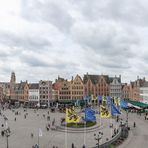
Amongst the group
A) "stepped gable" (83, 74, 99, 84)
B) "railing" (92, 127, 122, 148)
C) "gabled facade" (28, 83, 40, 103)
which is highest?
"stepped gable" (83, 74, 99, 84)

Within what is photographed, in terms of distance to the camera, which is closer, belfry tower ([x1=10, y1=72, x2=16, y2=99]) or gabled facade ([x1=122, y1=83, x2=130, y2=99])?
gabled facade ([x1=122, y1=83, x2=130, y2=99])

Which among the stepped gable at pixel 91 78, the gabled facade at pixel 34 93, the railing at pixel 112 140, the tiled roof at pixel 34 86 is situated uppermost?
the stepped gable at pixel 91 78

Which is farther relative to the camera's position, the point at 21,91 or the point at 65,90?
the point at 21,91

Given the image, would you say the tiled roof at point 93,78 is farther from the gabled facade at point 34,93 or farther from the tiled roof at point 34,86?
the tiled roof at point 34,86

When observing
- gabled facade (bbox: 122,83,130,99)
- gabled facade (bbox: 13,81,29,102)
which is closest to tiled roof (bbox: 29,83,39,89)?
gabled facade (bbox: 13,81,29,102)

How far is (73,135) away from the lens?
2000 inches

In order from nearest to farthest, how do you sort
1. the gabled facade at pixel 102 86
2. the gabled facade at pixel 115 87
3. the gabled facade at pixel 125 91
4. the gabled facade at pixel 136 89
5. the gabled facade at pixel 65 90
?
the gabled facade at pixel 136 89
the gabled facade at pixel 65 90
the gabled facade at pixel 102 86
the gabled facade at pixel 115 87
the gabled facade at pixel 125 91

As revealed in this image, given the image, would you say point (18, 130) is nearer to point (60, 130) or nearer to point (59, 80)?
point (60, 130)

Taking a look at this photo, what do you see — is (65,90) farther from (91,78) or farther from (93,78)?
(93,78)

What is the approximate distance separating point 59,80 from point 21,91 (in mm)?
21503

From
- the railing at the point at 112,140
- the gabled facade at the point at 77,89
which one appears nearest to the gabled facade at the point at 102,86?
the gabled facade at the point at 77,89

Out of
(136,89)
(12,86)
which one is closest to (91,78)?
(136,89)

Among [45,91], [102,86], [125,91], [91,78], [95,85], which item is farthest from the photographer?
[125,91]

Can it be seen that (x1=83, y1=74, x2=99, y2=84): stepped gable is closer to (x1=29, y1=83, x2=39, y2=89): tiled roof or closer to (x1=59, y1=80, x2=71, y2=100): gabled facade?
(x1=59, y1=80, x2=71, y2=100): gabled facade
